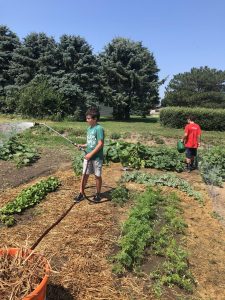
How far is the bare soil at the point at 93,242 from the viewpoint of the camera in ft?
14.4

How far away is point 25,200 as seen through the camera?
6.69 meters

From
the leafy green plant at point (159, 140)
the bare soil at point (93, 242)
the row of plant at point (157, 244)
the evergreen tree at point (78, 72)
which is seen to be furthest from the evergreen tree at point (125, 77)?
the row of plant at point (157, 244)

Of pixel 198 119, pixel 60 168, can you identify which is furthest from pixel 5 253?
pixel 198 119

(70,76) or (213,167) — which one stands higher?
(70,76)

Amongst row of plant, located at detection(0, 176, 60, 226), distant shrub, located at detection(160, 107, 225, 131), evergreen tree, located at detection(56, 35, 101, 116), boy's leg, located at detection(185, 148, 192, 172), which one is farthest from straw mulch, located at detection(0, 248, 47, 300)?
evergreen tree, located at detection(56, 35, 101, 116)

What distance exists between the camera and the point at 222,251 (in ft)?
18.8

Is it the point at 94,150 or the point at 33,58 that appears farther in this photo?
the point at 33,58

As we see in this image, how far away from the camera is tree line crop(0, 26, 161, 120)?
2711 cm

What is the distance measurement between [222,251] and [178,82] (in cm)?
7184

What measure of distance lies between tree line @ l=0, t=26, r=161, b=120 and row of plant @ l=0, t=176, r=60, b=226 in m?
18.1

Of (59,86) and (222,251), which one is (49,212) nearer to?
(222,251)

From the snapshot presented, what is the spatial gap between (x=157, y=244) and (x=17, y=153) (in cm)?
659

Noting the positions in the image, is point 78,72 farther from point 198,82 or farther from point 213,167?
point 198,82

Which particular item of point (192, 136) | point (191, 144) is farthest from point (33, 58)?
point (191, 144)
